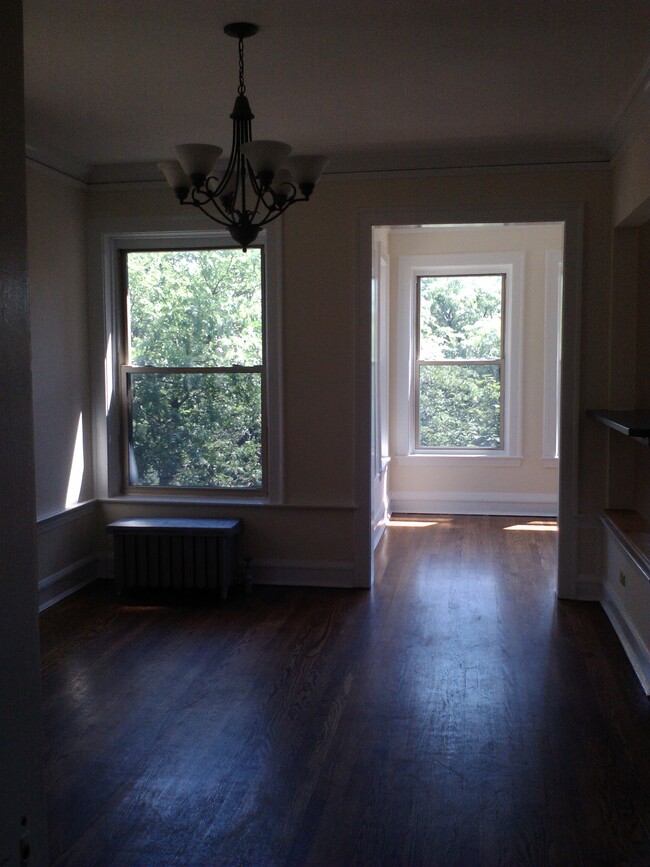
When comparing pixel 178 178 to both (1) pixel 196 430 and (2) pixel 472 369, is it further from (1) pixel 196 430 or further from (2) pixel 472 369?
(2) pixel 472 369

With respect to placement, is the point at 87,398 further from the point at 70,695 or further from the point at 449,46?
the point at 449,46

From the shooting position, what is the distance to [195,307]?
5293mm

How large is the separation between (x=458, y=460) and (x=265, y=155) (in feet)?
16.2

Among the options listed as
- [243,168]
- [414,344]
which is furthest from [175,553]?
[414,344]

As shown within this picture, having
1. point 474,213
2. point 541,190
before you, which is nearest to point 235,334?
point 474,213

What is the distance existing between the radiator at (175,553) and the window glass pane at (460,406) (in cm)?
293

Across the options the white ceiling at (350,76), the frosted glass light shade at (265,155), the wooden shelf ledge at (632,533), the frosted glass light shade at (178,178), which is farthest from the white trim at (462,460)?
the frosted glass light shade at (265,155)

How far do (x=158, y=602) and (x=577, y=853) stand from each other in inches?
121

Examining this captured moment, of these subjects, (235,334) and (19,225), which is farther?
(235,334)

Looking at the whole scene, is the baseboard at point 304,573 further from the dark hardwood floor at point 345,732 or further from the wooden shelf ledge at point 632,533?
the wooden shelf ledge at point 632,533

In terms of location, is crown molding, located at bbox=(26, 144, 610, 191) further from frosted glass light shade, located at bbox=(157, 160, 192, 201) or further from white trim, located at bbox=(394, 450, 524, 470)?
white trim, located at bbox=(394, 450, 524, 470)

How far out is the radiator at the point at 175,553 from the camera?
4.97 metres

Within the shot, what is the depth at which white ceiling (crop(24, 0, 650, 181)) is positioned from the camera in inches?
113

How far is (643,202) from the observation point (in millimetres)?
3766
